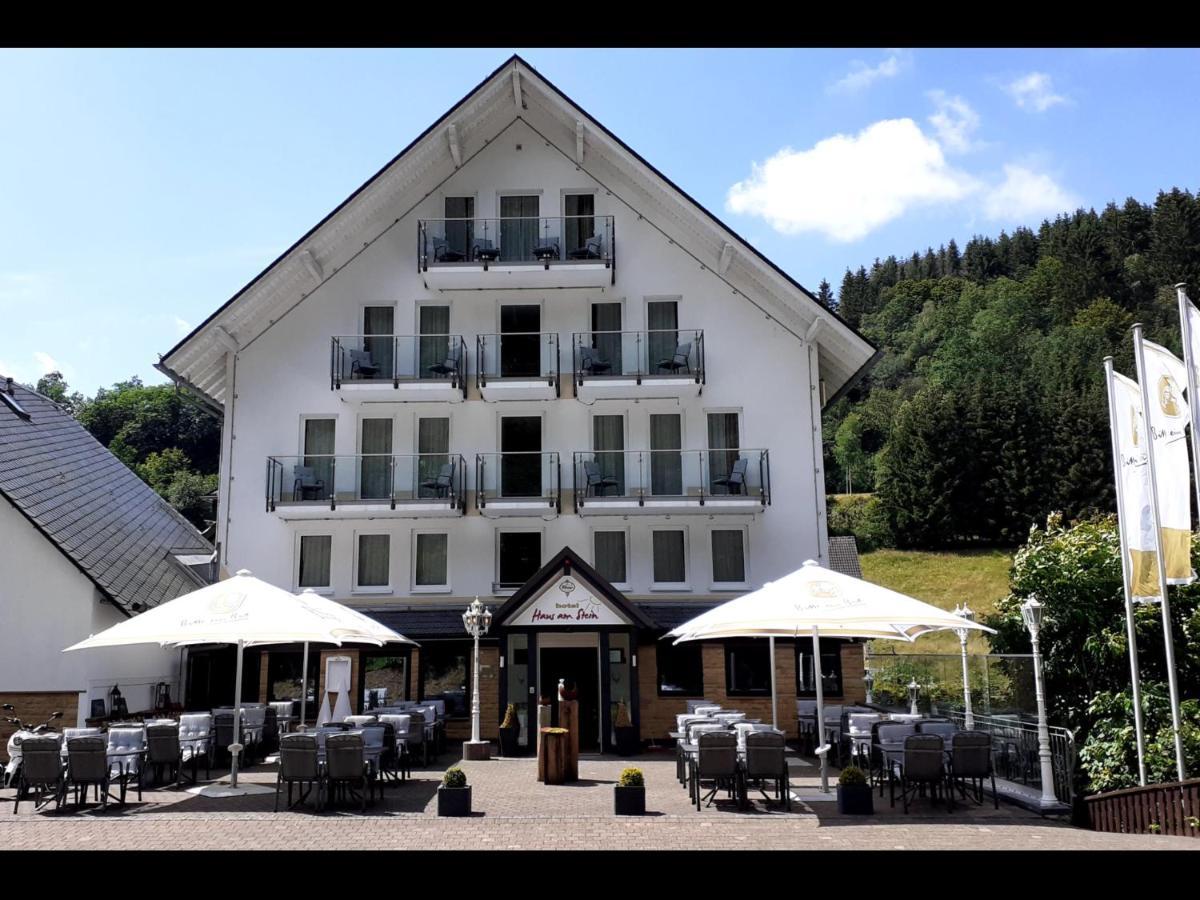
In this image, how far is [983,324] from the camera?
293 feet

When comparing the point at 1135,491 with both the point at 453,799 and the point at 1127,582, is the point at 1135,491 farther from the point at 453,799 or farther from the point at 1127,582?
the point at 453,799

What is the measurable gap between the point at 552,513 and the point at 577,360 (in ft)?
12.5

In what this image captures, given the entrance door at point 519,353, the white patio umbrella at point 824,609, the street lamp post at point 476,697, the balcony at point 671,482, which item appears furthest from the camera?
the entrance door at point 519,353

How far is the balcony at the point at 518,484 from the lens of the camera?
25.0 m

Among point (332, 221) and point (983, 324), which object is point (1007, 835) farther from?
point (983, 324)

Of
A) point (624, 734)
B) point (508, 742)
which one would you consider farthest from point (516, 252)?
point (624, 734)

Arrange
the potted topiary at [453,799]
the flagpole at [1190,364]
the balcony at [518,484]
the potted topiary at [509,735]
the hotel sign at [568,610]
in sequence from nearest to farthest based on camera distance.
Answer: the flagpole at [1190,364], the potted topiary at [453,799], the potted topiary at [509,735], the hotel sign at [568,610], the balcony at [518,484]

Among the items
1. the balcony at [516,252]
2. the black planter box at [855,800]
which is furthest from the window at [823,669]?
the black planter box at [855,800]

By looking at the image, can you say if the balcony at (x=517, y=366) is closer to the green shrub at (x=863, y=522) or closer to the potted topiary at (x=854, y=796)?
the potted topiary at (x=854, y=796)

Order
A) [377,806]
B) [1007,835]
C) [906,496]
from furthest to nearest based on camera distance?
[906,496]
[377,806]
[1007,835]

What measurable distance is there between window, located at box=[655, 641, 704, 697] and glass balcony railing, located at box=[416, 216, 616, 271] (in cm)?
929

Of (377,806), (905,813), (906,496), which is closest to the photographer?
(905,813)

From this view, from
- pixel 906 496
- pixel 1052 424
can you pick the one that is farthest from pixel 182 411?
pixel 1052 424

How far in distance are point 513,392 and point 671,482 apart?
14.5ft
